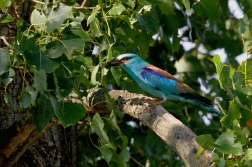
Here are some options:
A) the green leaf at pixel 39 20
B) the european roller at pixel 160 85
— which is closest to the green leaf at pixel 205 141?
the green leaf at pixel 39 20

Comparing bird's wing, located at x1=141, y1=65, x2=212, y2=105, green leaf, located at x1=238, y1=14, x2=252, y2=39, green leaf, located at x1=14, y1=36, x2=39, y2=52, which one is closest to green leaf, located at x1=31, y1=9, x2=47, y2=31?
green leaf, located at x1=14, y1=36, x2=39, y2=52

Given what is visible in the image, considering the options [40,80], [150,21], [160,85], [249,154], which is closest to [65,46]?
[40,80]

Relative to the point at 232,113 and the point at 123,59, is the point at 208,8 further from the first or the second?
the point at 232,113

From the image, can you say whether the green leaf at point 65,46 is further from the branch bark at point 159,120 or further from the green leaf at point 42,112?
the branch bark at point 159,120

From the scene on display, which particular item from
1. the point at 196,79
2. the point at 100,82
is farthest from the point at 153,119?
the point at 196,79

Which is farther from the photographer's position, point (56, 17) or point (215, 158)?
point (56, 17)

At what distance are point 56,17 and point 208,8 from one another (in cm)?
125

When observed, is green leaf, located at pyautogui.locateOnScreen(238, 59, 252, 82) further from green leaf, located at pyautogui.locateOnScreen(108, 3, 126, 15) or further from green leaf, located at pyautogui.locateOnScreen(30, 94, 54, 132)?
green leaf, located at pyautogui.locateOnScreen(30, 94, 54, 132)

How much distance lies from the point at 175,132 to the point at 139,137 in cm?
252

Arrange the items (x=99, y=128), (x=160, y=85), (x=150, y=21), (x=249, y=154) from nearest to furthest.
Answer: (x=249, y=154), (x=99, y=128), (x=150, y=21), (x=160, y=85)

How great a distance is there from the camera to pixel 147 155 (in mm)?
6211

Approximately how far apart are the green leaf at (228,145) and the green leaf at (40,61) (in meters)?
0.95

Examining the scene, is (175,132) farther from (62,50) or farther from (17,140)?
(17,140)

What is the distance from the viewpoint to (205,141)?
10.5 ft
